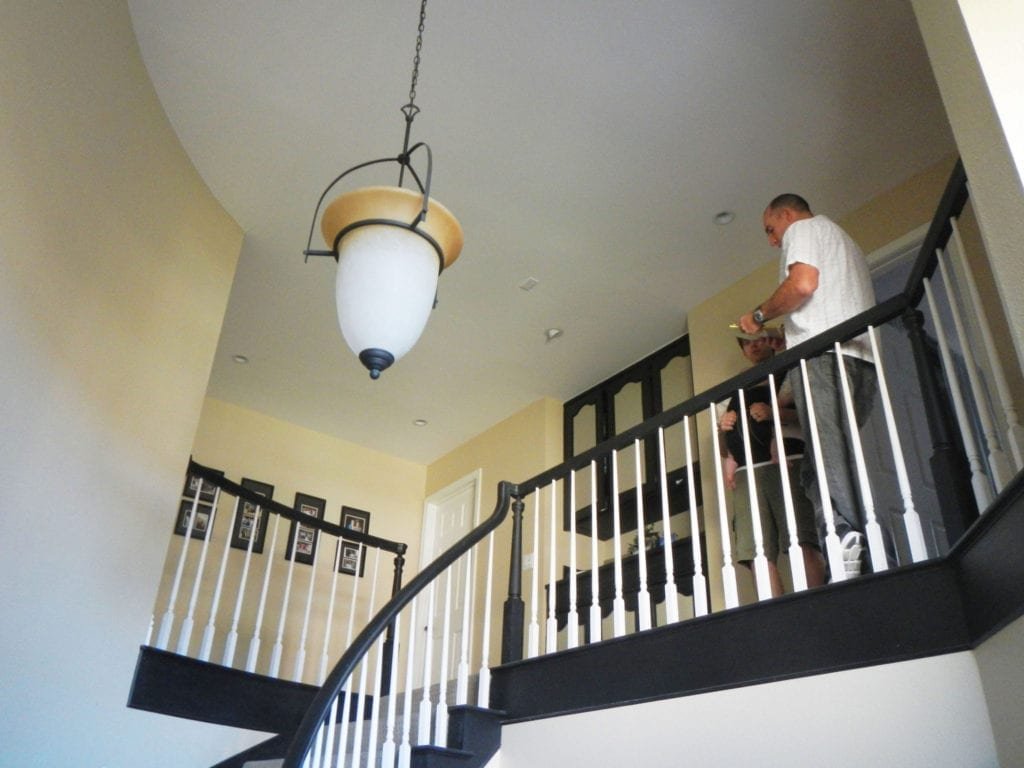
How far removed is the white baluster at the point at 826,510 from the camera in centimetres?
239

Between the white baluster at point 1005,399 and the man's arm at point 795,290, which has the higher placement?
the man's arm at point 795,290

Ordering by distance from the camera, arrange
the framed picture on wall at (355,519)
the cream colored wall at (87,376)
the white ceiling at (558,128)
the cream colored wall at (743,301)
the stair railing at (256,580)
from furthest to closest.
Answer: the framed picture on wall at (355,519) < the stair railing at (256,580) < the cream colored wall at (743,301) < the white ceiling at (558,128) < the cream colored wall at (87,376)

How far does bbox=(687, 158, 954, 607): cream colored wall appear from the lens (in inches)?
162

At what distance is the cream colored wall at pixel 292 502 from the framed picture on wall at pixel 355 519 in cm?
4

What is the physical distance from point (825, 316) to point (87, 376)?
9.17 ft

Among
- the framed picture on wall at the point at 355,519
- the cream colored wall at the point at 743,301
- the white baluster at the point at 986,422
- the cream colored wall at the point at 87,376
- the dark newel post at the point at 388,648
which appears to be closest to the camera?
the white baluster at the point at 986,422

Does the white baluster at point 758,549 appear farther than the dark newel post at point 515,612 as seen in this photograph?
No

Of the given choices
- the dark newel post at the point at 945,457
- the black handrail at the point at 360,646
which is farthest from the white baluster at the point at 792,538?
→ the black handrail at the point at 360,646

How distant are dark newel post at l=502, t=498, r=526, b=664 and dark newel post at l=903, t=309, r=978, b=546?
185 centimetres

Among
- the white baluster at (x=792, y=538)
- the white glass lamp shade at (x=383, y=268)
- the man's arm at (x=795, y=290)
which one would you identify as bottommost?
A: the white baluster at (x=792, y=538)

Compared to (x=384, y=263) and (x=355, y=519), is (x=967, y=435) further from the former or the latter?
(x=355, y=519)

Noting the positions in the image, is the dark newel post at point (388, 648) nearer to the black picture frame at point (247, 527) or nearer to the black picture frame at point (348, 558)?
the black picture frame at point (247, 527)

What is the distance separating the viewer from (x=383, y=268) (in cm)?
232

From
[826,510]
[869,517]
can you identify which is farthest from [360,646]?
[869,517]
